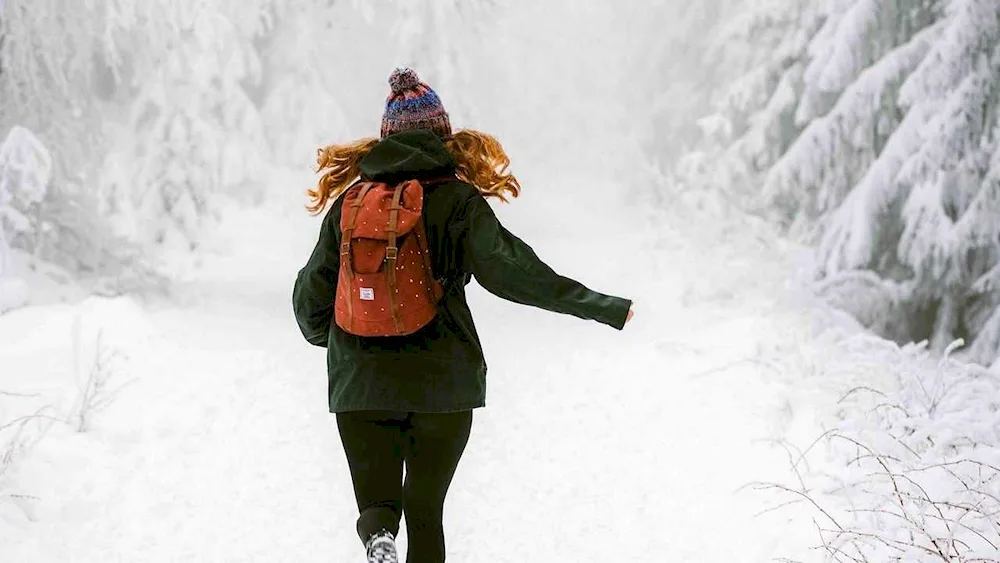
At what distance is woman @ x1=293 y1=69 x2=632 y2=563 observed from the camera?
2971 millimetres

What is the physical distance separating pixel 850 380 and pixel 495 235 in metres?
4.94

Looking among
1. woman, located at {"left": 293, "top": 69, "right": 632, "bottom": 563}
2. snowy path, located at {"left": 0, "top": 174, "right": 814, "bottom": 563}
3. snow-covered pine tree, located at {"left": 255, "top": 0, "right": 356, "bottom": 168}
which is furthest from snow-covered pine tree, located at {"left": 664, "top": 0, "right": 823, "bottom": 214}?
woman, located at {"left": 293, "top": 69, "right": 632, "bottom": 563}

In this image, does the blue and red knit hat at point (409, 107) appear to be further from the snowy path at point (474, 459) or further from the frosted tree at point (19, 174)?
the frosted tree at point (19, 174)

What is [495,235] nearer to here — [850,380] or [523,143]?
[850,380]

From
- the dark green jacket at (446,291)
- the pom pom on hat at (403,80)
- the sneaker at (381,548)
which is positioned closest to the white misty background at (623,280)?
the dark green jacket at (446,291)

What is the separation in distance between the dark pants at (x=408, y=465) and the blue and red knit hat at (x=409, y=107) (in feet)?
3.52

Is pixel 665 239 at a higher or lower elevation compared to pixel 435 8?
lower

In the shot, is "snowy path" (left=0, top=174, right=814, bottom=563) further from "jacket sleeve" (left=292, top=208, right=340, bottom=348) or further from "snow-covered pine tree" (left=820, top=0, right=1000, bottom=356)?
"jacket sleeve" (left=292, top=208, right=340, bottom=348)

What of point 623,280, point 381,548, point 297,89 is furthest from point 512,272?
point 297,89

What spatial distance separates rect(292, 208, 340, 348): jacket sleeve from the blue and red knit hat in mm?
419

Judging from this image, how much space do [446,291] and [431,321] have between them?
128 mm

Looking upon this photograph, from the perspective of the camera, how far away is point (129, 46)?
1019cm

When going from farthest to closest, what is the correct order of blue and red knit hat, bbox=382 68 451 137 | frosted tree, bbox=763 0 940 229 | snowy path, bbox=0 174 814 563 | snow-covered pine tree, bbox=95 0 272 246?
snow-covered pine tree, bbox=95 0 272 246 < frosted tree, bbox=763 0 940 229 < snowy path, bbox=0 174 814 563 < blue and red knit hat, bbox=382 68 451 137

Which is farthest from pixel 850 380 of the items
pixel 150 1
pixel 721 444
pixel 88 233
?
pixel 150 1
